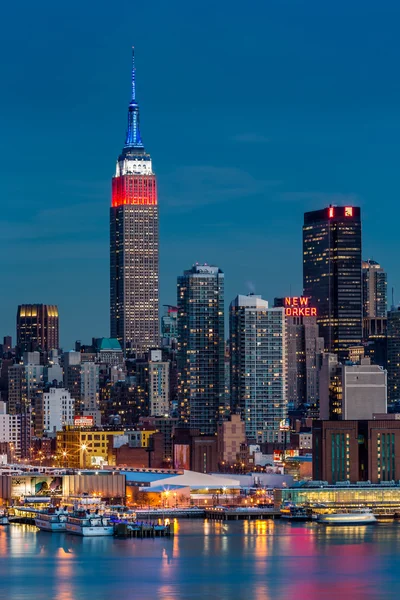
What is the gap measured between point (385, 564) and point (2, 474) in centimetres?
6035

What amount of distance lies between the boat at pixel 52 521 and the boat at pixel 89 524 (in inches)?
31.4

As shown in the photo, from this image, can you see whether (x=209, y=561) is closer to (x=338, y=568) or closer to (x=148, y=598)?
(x=338, y=568)

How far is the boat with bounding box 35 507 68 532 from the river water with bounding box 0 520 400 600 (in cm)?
123

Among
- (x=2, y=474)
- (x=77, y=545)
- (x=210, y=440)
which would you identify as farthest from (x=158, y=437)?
(x=77, y=545)

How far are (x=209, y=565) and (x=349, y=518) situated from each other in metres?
35.1

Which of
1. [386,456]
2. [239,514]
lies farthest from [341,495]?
[386,456]

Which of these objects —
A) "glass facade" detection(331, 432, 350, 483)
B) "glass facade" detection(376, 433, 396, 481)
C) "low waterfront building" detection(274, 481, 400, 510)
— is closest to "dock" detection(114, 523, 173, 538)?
"low waterfront building" detection(274, 481, 400, 510)

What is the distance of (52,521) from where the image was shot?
142 m

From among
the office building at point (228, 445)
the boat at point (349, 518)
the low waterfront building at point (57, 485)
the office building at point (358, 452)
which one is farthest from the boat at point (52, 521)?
the office building at point (228, 445)

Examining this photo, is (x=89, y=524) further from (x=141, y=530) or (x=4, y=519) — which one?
(x=4, y=519)

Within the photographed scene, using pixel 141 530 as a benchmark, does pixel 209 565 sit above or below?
below

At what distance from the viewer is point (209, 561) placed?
378 ft

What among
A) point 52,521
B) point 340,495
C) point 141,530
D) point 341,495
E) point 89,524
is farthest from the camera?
point 340,495

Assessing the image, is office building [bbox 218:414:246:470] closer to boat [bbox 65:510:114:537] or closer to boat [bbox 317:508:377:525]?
boat [bbox 317:508:377:525]
